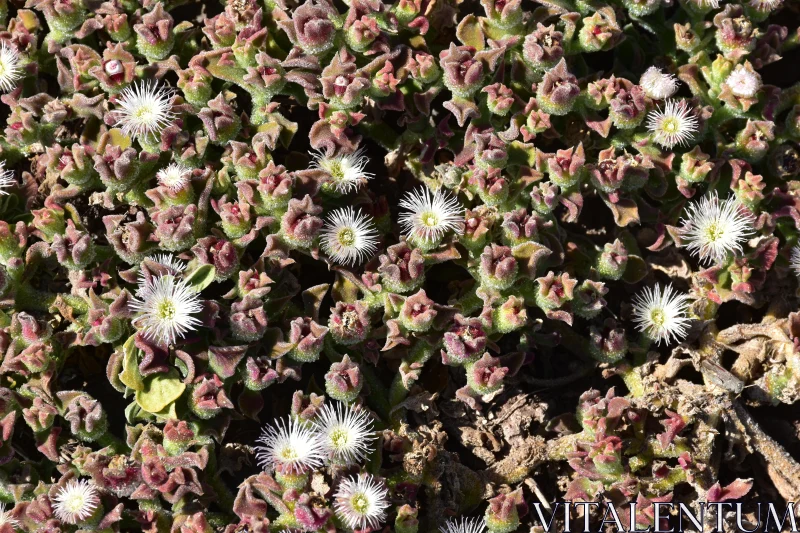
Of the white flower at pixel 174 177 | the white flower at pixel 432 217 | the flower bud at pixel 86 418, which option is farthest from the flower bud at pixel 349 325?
the flower bud at pixel 86 418

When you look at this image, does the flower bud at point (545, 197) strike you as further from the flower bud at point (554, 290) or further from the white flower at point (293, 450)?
the white flower at point (293, 450)

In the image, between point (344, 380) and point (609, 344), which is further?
point (609, 344)

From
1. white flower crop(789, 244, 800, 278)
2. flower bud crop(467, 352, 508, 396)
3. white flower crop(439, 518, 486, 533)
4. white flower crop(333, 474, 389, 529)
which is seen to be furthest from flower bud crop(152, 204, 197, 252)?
white flower crop(789, 244, 800, 278)

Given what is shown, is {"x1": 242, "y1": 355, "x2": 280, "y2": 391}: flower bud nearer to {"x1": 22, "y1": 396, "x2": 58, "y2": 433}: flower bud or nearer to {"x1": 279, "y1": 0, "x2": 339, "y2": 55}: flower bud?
{"x1": 22, "y1": 396, "x2": 58, "y2": 433}: flower bud

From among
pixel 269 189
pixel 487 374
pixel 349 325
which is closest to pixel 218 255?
pixel 269 189

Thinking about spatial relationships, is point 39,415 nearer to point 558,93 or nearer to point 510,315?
point 510,315
